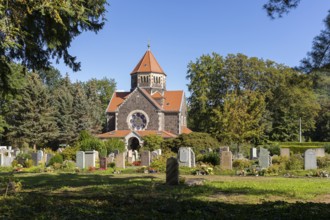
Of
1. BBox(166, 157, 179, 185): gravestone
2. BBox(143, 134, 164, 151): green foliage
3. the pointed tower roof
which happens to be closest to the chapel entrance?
BBox(143, 134, 164, 151): green foliage

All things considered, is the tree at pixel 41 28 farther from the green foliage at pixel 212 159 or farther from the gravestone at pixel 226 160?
the green foliage at pixel 212 159

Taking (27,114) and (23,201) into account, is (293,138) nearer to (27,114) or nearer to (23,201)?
(27,114)

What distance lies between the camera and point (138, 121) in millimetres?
50469

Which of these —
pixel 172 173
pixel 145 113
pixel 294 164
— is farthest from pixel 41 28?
pixel 145 113

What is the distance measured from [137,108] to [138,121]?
5.49 feet

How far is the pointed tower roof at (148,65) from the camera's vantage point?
54062 millimetres

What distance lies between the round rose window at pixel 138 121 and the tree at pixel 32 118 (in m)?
10.1

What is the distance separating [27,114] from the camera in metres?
48.9

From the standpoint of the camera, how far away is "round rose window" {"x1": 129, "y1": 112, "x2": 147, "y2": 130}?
165ft

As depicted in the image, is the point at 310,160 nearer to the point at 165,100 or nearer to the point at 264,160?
the point at 264,160

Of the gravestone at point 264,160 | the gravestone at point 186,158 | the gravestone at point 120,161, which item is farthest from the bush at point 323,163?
the gravestone at point 120,161

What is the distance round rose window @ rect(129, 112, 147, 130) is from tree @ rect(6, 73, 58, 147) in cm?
1005

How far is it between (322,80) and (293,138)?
48065mm

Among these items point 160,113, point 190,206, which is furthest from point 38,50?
point 160,113
